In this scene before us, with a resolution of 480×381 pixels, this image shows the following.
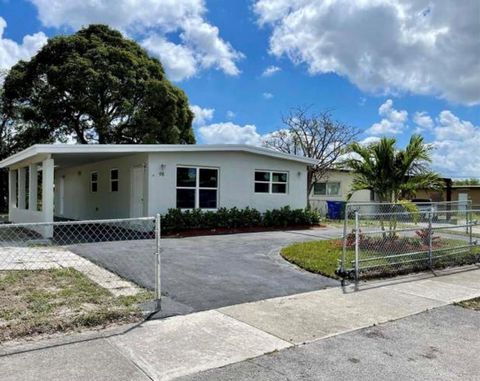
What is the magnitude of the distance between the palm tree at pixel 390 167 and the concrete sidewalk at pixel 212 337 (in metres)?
→ 5.31

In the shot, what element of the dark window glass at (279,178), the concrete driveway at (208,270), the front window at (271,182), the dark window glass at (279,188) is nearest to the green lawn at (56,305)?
the concrete driveway at (208,270)

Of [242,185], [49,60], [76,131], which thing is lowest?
[242,185]

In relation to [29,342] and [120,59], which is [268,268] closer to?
[29,342]

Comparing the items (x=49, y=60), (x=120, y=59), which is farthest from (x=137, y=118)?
(x=49, y=60)

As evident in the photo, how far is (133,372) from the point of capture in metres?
3.89

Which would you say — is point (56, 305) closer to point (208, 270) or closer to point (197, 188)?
point (208, 270)

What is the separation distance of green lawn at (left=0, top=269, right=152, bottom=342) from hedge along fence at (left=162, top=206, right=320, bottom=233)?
6.76m

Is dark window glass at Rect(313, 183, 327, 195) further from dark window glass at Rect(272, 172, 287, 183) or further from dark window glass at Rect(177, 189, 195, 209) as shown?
dark window glass at Rect(177, 189, 195, 209)

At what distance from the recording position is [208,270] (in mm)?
8305

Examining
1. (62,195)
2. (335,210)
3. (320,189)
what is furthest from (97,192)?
(320,189)

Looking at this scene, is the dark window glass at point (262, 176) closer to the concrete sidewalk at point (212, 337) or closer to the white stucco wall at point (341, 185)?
the white stucco wall at point (341, 185)

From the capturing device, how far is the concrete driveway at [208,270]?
6480mm

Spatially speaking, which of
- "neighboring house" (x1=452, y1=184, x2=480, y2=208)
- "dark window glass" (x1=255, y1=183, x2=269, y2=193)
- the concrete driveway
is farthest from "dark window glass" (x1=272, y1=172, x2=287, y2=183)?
"neighboring house" (x1=452, y1=184, x2=480, y2=208)

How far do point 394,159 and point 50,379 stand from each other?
34.4 ft
